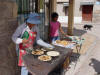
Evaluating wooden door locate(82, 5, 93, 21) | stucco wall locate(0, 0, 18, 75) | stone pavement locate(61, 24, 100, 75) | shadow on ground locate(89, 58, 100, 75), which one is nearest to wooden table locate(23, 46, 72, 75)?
stucco wall locate(0, 0, 18, 75)

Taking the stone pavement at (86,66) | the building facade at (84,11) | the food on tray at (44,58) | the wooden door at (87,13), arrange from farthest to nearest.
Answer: the wooden door at (87,13), the building facade at (84,11), the stone pavement at (86,66), the food on tray at (44,58)

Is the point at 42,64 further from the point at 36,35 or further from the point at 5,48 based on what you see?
the point at 5,48

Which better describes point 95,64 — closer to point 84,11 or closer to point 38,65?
point 38,65

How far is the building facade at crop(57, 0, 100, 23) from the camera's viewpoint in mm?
25297


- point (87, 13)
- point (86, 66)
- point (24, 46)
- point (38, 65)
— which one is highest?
point (87, 13)

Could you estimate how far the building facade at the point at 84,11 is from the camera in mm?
25297

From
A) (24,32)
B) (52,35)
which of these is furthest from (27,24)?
(52,35)

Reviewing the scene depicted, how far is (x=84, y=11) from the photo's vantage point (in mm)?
26422

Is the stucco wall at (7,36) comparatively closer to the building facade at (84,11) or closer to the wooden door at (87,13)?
the building facade at (84,11)

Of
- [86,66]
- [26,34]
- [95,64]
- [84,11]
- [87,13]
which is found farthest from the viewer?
[84,11]

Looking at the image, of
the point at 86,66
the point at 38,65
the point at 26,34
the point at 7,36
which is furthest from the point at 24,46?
the point at 86,66

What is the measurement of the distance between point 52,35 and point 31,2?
55.9 inches

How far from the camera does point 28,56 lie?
278cm

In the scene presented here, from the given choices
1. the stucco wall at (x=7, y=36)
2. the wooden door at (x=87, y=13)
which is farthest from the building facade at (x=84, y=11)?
the stucco wall at (x=7, y=36)
